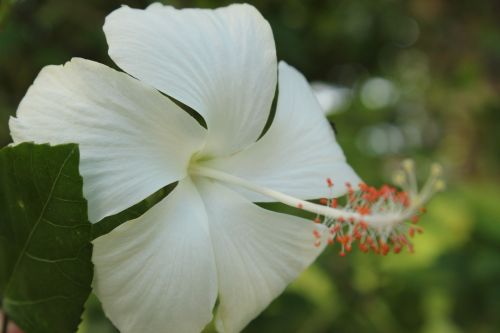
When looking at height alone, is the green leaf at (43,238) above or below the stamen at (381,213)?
above

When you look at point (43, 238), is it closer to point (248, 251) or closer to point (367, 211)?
point (248, 251)

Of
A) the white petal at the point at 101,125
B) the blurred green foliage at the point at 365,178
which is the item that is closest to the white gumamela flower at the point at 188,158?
the white petal at the point at 101,125

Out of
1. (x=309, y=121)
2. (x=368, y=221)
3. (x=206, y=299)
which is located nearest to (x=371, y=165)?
(x=309, y=121)

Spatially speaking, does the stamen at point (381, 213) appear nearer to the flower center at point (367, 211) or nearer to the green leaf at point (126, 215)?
the flower center at point (367, 211)

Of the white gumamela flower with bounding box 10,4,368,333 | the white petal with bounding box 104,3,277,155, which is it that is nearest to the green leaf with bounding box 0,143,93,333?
the white gumamela flower with bounding box 10,4,368,333

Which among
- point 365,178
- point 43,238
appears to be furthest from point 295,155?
point 365,178

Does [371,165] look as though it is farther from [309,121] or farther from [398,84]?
[398,84]

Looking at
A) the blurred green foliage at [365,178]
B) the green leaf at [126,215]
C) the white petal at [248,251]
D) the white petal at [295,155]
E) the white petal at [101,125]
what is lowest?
the blurred green foliage at [365,178]

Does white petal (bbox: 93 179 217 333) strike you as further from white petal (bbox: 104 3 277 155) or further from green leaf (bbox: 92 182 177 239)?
white petal (bbox: 104 3 277 155)
